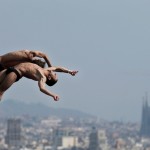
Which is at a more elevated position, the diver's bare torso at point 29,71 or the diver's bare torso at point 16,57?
the diver's bare torso at point 16,57

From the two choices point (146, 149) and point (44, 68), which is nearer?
point (44, 68)

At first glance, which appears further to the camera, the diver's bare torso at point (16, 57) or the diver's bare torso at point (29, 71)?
the diver's bare torso at point (16, 57)

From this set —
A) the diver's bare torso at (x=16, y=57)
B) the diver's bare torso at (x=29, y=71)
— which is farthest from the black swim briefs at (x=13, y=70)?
the diver's bare torso at (x=16, y=57)

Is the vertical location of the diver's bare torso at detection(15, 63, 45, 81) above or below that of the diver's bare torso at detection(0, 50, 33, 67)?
below

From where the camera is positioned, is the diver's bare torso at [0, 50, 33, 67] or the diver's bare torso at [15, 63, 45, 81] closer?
the diver's bare torso at [15, 63, 45, 81]

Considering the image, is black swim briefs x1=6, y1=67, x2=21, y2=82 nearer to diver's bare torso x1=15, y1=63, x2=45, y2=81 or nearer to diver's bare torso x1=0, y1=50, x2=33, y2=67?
diver's bare torso x1=15, y1=63, x2=45, y2=81

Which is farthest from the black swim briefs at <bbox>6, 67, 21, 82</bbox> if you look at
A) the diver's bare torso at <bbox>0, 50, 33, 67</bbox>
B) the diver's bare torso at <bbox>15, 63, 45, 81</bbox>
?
the diver's bare torso at <bbox>0, 50, 33, 67</bbox>

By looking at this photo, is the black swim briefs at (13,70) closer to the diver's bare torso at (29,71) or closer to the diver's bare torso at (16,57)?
the diver's bare torso at (29,71)

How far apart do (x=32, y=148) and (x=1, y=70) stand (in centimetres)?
17325

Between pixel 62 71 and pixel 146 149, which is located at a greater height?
pixel 146 149

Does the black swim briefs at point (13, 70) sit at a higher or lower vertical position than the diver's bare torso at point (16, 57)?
lower

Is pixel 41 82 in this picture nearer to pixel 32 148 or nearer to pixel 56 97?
pixel 56 97

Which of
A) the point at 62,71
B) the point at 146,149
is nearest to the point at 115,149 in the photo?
the point at 146,149

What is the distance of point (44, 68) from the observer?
14383 millimetres
